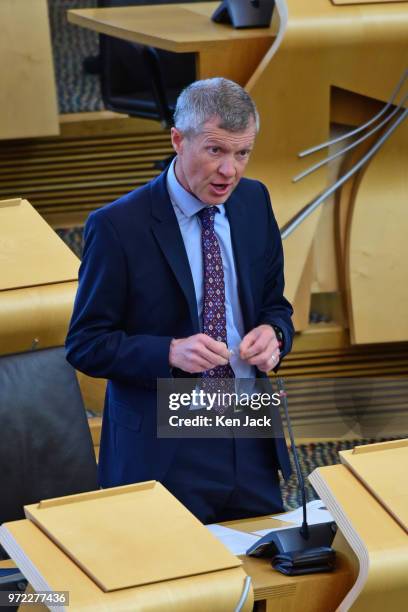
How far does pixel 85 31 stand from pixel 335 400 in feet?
20.3

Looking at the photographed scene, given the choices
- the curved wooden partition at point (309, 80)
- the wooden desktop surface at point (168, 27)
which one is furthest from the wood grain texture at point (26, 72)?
the curved wooden partition at point (309, 80)

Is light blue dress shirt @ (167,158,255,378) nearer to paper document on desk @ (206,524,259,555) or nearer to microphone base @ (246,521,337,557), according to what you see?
paper document on desk @ (206,524,259,555)

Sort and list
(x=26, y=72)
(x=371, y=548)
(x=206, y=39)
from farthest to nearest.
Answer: (x=26, y=72) → (x=206, y=39) → (x=371, y=548)

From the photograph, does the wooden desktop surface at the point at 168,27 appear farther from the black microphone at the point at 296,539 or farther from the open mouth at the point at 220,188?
the black microphone at the point at 296,539

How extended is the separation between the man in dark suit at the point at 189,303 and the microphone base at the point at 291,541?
0.42 m

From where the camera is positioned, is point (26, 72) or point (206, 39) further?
point (26, 72)

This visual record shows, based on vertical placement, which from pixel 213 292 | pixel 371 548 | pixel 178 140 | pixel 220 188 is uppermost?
pixel 178 140

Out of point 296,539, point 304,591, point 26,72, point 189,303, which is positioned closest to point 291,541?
point 296,539

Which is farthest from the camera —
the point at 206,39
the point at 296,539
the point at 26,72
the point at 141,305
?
the point at 26,72

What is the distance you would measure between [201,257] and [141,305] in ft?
0.59

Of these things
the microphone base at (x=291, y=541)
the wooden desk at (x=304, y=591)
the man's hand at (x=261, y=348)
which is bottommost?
the wooden desk at (x=304, y=591)

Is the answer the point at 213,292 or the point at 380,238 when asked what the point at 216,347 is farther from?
the point at 380,238

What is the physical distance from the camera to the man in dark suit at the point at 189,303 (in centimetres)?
280

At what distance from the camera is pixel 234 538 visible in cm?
271
